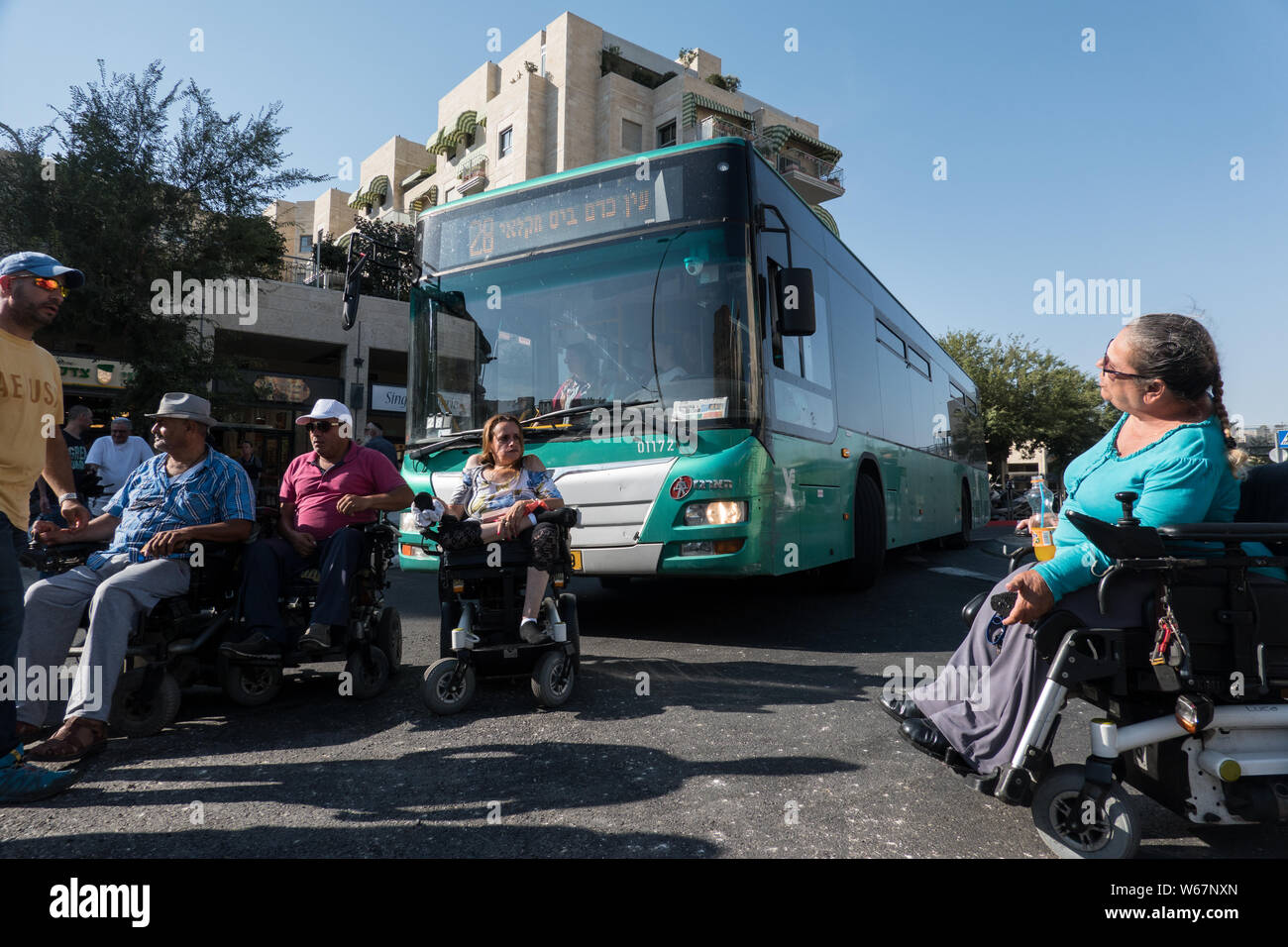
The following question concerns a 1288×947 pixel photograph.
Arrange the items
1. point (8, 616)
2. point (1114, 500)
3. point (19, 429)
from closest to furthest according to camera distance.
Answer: point (1114, 500), point (8, 616), point (19, 429)

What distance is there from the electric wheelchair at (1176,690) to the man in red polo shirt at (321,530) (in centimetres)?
320

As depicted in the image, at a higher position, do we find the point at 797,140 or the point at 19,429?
the point at 797,140

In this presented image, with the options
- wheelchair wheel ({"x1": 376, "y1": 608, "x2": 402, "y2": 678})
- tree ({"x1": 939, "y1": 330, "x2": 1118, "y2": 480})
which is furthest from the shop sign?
tree ({"x1": 939, "y1": 330, "x2": 1118, "y2": 480})

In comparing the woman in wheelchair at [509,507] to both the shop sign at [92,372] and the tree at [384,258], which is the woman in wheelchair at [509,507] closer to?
the tree at [384,258]

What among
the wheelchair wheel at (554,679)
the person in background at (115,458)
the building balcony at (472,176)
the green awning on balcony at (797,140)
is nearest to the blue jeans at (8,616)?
the wheelchair wheel at (554,679)

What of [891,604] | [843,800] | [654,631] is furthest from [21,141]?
[843,800]

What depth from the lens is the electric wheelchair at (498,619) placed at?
4012 mm

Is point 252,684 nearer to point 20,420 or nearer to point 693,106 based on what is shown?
point 20,420

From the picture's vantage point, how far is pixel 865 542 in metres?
7.99

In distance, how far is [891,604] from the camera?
296 inches

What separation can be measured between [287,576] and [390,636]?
2.37 ft

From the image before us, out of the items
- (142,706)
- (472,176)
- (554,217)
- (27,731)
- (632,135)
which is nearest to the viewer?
(27,731)

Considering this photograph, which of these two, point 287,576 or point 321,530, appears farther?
point 321,530

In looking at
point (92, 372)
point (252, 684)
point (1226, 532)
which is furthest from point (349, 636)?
point (92, 372)
